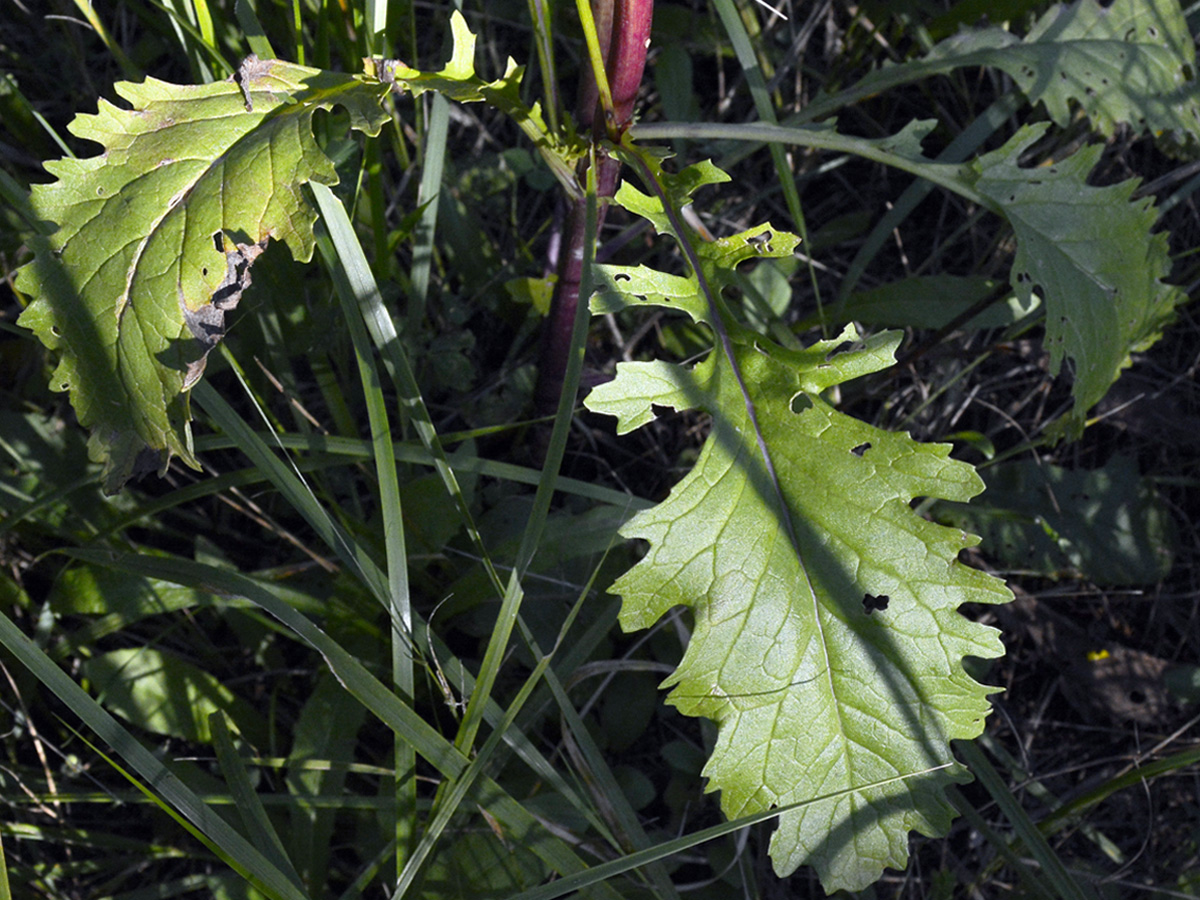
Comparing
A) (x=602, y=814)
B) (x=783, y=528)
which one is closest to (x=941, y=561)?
(x=783, y=528)

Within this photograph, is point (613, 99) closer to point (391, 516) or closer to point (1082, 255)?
point (391, 516)

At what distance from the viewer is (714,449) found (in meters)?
1.37

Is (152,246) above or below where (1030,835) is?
above

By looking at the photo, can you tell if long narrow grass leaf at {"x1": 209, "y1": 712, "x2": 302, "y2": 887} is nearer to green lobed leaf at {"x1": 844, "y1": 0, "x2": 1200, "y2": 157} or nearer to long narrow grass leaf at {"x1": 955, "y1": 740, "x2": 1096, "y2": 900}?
long narrow grass leaf at {"x1": 955, "y1": 740, "x2": 1096, "y2": 900}

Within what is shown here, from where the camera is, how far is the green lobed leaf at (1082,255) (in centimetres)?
161

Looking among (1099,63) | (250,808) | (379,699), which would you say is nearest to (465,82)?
(379,699)

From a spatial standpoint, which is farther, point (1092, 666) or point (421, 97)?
point (1092, 666)

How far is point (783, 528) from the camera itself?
1345mm

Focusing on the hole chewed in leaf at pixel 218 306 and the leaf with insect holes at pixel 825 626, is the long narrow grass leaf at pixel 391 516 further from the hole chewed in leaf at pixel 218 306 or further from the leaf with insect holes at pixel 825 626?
the leaf with insect holes at pixel 825 626

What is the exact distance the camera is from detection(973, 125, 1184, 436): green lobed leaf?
63.2 inches

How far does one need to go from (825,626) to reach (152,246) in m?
1.10

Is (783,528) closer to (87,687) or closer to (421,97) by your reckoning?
(421,97)

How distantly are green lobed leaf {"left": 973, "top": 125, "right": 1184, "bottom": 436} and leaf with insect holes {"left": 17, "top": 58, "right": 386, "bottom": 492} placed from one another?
1.14m

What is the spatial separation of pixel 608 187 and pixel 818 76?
1.22 m
